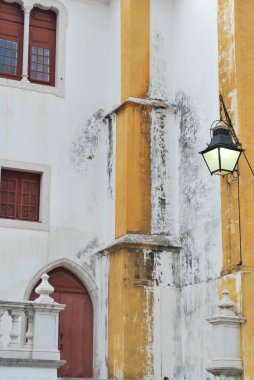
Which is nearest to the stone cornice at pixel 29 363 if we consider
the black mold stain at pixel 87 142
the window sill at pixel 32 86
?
the black mold stain at pixel 87 142

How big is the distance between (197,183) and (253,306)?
10.9ft

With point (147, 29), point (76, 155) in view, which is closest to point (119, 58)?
point (147, 29)

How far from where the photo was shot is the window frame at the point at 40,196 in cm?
1686

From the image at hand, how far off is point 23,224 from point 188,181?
3.65m

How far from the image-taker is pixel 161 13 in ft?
60.3

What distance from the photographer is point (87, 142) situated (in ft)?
59.5

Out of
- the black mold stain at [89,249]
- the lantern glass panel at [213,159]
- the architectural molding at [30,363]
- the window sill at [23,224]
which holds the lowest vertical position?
the architectural molding at [30,363]

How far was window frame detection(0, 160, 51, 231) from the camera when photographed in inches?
664

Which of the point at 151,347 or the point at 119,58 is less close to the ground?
the point at 119,58

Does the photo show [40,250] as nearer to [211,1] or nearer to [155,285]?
[155,285]

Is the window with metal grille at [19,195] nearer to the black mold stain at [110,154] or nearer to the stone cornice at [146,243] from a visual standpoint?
the black mold stain at [110,154]

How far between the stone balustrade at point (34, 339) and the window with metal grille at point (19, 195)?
4.46 meters

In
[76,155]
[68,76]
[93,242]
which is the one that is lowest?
[93,242]

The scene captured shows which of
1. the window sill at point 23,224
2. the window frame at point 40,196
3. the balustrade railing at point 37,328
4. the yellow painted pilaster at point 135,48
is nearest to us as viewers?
the balustrade railing at point 37,328
